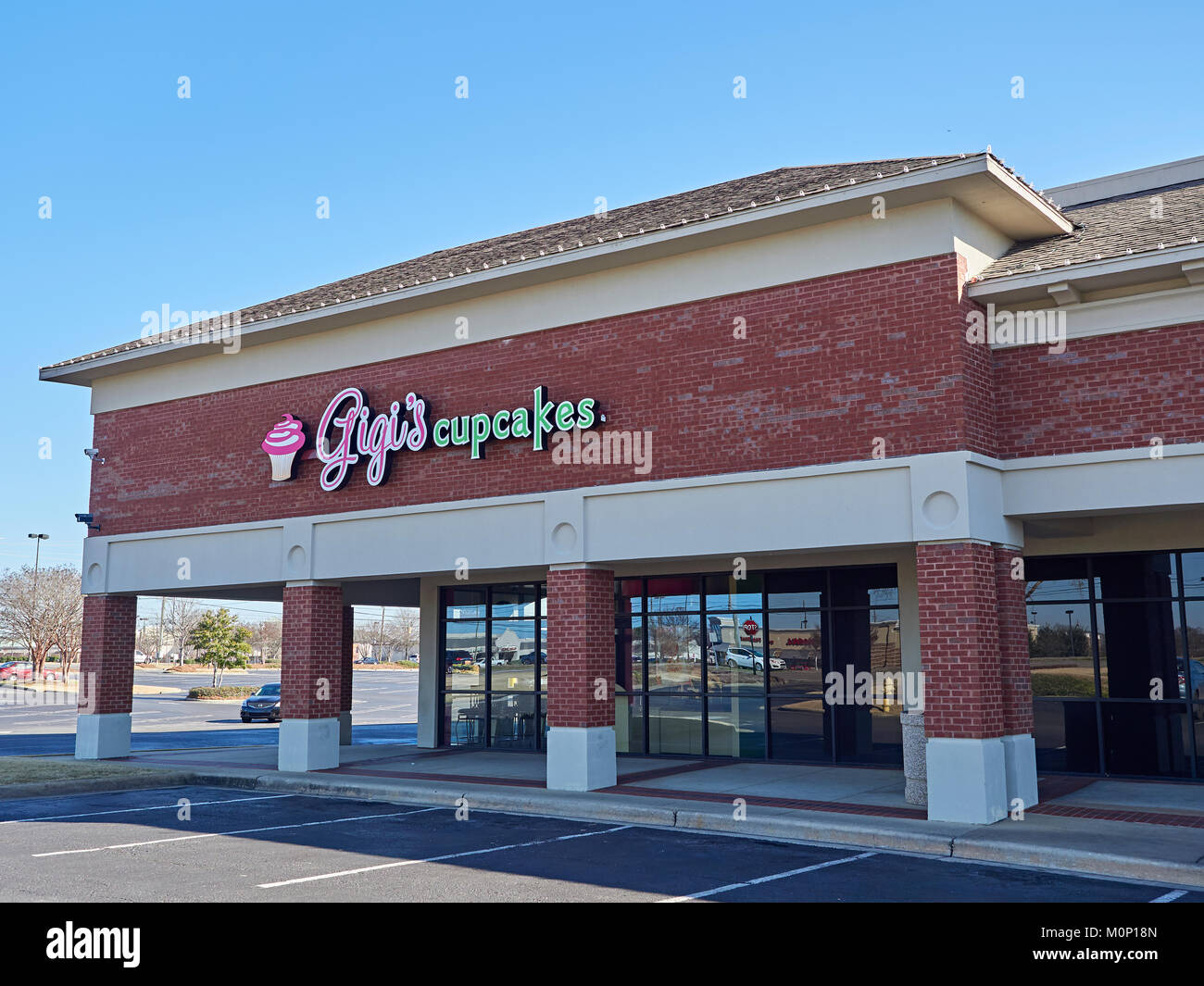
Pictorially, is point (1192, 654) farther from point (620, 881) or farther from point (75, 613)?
point (75, 613)

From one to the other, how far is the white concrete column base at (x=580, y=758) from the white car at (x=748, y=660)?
4.24 m

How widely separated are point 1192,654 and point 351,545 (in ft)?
44.7

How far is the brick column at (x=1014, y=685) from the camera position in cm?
1338

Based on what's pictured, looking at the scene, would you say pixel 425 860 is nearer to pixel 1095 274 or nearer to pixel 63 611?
pixel 1095 274

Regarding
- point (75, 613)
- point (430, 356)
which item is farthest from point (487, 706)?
point (75, 613)

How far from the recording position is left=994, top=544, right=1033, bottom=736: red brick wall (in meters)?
13.6

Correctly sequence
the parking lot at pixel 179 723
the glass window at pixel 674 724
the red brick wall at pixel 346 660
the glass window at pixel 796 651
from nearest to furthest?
the glass window at pixel 796 651 → the glass window at pixel 674 724 → the red brick wall at pixel 346 660 → the parking lot at pixel 179 723

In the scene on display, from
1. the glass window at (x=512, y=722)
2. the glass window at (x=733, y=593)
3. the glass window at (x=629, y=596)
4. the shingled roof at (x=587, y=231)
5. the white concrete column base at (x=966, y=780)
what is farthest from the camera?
the glass window at (x=512, y=722)

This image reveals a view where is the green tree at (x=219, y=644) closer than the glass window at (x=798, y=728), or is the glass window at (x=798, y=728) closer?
the glass window at (x=798, y=728)

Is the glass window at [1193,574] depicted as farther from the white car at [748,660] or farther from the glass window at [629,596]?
the glass window at [629,596]

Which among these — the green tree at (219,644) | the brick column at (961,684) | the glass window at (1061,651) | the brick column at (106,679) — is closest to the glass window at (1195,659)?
the glass window at (1061,651)

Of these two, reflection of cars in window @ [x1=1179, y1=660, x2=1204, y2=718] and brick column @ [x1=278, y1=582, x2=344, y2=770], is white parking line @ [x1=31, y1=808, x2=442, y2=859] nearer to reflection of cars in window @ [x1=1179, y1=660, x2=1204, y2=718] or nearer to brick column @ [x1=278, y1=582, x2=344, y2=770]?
brick column @ [x1=278, y1=582, x2=344, y2=770]

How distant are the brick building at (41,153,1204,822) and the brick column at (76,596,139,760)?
74 millimetres

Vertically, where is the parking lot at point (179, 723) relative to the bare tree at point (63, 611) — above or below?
below
